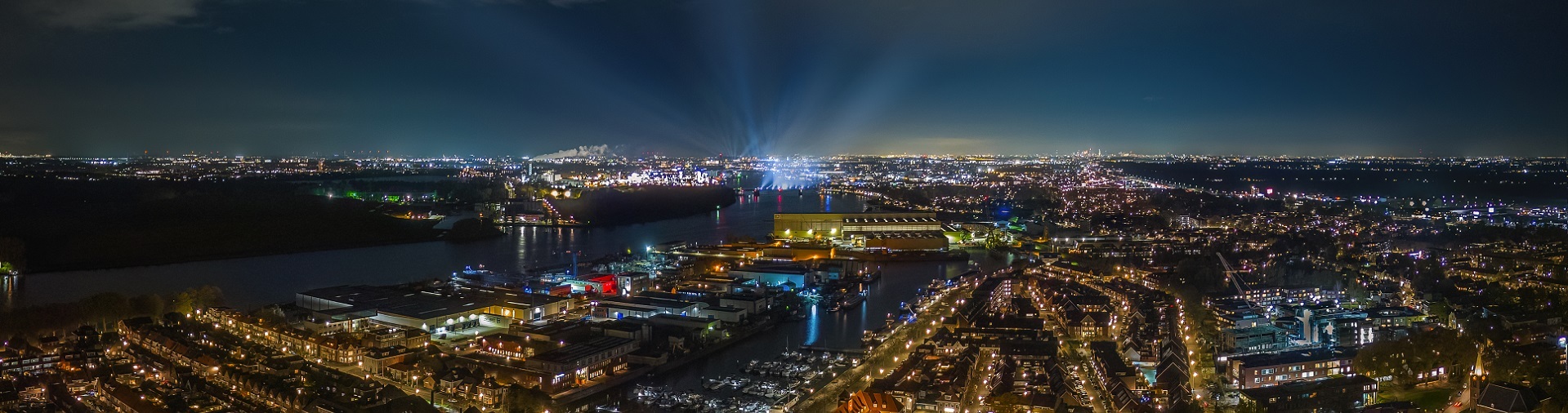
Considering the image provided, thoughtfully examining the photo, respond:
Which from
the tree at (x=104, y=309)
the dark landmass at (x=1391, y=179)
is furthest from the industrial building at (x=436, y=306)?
the dark landmass at (x=1391, y=179)

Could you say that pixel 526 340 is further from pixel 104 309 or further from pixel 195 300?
pixel 104 309

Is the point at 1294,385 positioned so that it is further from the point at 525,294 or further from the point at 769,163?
the point at 769,163

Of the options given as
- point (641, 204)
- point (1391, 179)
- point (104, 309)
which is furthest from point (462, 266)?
point (1391, 179)

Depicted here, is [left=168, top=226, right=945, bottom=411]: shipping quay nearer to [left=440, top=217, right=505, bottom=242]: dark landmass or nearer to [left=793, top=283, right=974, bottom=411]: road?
[left=793, top=283, right=974, bottom=411]: road

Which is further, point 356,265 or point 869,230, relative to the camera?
point 869,230

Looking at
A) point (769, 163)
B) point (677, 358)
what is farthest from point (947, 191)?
point (769, 163)
